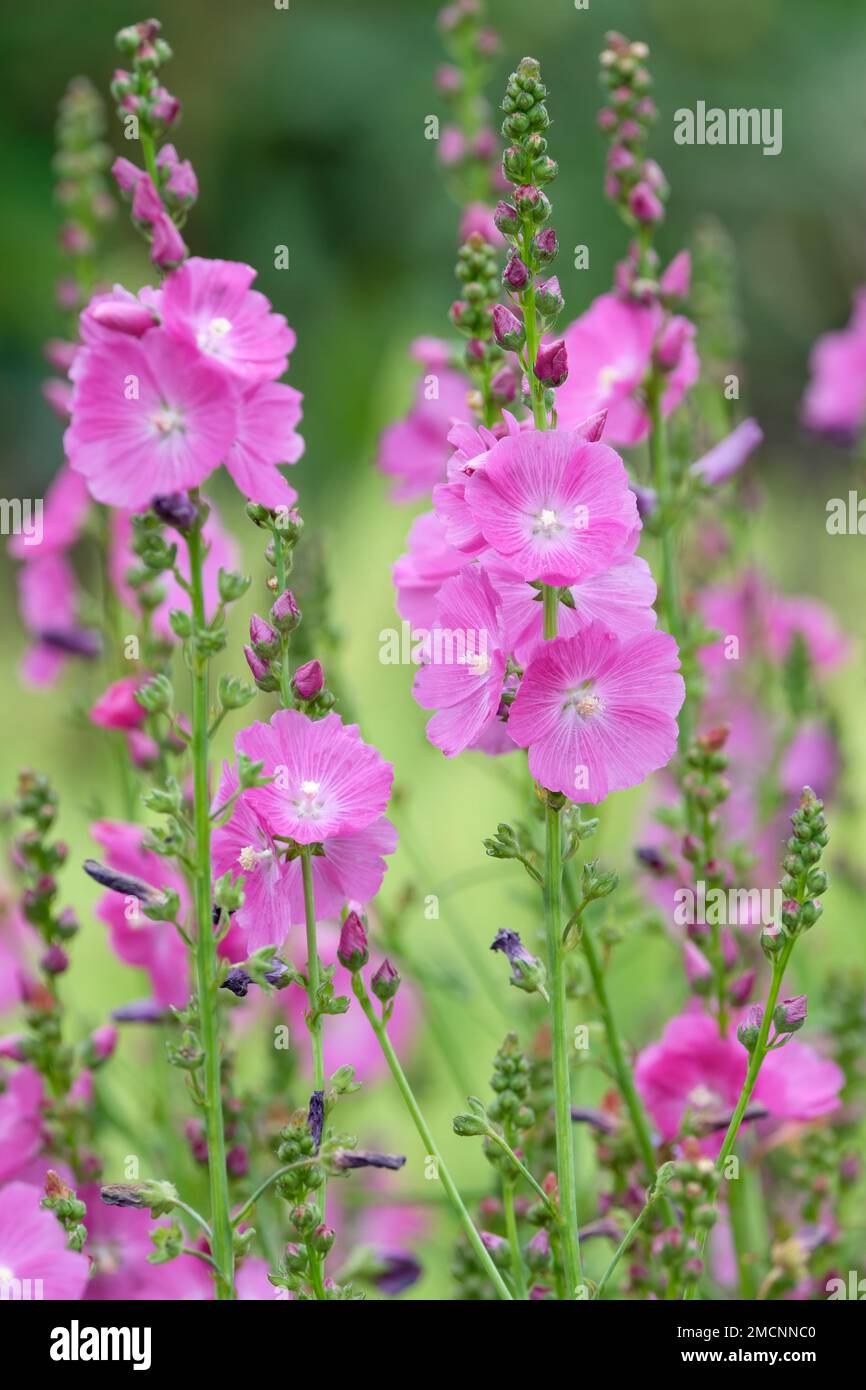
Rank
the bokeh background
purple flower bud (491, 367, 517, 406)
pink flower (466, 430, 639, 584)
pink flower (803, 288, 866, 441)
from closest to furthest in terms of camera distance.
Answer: pink flower (466, 430, 639, 584) → purple flower bud (491, 367, 517, 406) → pink flower (803, 288, 866, 441) → the bokeh background

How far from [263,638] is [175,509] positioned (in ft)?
0.17

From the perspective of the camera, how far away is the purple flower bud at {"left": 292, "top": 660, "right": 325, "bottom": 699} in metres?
0.50

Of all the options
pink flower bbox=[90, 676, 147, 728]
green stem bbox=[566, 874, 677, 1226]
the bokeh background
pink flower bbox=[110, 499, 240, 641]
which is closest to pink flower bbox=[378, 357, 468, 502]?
pink flower bbox=[110, 499, 240, 641]

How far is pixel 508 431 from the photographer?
19.9 inches

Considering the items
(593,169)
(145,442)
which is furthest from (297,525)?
(593,169)

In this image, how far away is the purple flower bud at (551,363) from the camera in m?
0.47

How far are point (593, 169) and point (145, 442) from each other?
10.2ft

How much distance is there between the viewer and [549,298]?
49cm

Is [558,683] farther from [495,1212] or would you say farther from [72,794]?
[72,794]

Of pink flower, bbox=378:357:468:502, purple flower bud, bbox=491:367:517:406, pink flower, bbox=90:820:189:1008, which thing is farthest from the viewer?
pink flower, bbox=378:357:468:502

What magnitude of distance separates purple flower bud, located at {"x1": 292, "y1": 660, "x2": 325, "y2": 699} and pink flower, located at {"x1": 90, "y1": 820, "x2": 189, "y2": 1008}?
0.22m

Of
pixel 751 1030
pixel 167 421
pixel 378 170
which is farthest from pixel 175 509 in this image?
pixel 378 170

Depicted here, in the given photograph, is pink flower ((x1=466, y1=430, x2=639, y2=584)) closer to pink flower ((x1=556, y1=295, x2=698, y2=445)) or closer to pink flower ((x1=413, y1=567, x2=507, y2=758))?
pink flower ((x1=413, y1=567, x2=507, y2=758))

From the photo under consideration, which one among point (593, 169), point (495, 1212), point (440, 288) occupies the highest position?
point (593, 169)
